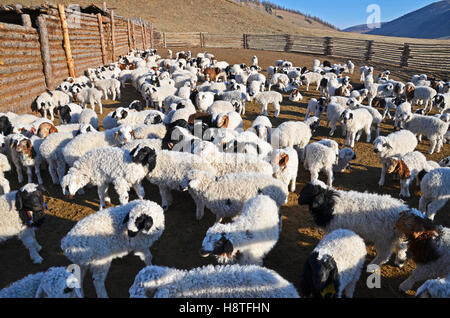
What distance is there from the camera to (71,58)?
14.7m

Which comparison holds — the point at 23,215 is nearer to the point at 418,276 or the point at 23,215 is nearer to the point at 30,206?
the point at 30,206

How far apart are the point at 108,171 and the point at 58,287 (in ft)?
10.1

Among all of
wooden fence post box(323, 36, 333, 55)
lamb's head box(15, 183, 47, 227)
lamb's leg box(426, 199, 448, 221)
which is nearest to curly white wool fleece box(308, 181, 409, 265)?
lamb's leg box(426, 199, 448, 221)

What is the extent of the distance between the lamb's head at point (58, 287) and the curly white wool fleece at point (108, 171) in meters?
2.74

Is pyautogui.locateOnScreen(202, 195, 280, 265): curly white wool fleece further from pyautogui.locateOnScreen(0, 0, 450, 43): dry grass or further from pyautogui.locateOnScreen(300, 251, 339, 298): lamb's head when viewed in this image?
pyautogui.locateOnScreen(0, 0, 450, 43): dry grass

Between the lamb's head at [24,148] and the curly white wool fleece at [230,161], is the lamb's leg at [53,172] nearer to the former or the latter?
the lamb's head at [24,148]

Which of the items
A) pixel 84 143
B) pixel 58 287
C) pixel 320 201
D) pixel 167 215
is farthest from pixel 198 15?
pixel 58 287

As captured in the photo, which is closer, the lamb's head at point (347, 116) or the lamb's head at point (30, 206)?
the lamb's head at point (30, 206)

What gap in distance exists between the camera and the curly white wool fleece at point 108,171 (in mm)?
5582

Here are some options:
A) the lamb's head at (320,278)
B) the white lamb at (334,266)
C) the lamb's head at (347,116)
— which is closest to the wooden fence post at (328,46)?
the lamb's head at (347,116)

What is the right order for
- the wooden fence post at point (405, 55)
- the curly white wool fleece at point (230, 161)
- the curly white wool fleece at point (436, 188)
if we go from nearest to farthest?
1. the curly white wool fleece at point (436, 188)
2. the curly white wool fleece at point (230, 161)
3. the wooden fence post at point (405, 55)

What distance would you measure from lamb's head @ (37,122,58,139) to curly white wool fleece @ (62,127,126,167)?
1528 mm

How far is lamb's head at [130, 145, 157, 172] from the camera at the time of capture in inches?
220
